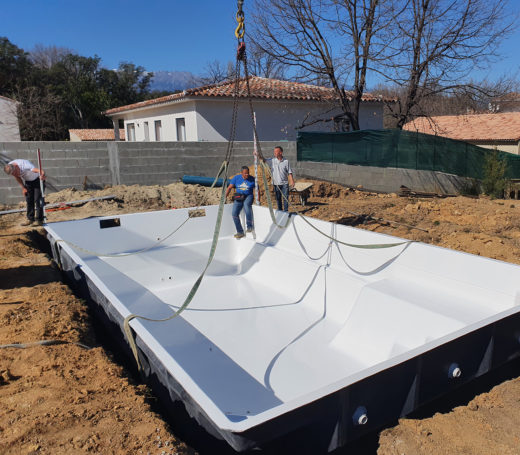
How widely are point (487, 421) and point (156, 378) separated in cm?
234

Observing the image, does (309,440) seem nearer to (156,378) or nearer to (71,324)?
(156,378)

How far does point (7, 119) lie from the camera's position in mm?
27688

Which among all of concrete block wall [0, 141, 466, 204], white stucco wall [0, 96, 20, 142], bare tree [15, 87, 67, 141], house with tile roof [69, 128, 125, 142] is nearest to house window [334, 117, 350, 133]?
concrete block wall [0, 141, 466, 204]

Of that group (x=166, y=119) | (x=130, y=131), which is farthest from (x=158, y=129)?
(x=130, y=131)

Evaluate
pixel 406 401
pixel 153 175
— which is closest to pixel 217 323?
pixel 406 401

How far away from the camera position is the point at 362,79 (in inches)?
638

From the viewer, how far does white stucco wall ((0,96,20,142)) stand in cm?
2750

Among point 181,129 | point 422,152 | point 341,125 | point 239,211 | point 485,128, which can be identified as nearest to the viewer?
point 239,211

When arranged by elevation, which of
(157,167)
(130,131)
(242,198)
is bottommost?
(242,198)

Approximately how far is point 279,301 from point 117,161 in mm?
8130

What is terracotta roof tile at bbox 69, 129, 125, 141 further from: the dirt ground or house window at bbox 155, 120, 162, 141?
the dirt ground

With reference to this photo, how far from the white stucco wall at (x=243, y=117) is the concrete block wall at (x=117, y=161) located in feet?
14.3

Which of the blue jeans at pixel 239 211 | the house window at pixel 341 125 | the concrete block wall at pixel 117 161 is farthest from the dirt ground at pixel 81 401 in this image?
the house window at pixel 341 125

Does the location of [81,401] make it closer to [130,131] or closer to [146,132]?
[146,132]
